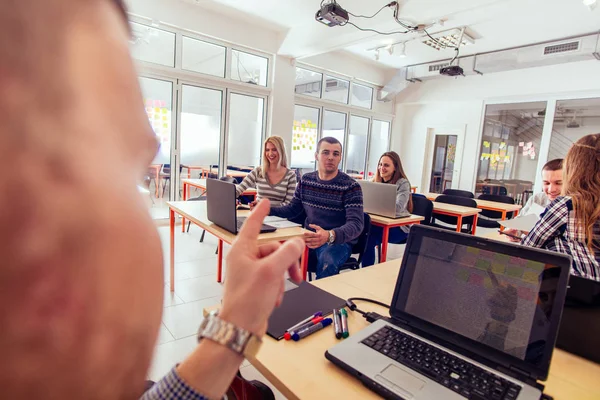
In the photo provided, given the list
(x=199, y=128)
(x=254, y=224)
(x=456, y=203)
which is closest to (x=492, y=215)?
(x=456, y=203)

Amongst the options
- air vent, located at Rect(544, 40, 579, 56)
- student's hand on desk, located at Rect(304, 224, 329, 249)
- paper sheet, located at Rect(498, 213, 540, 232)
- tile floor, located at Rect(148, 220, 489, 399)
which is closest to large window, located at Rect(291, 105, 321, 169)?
tile floor, located at Rect(148, 220, 489, 399)

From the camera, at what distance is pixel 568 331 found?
920mm

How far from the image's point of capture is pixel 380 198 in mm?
3016

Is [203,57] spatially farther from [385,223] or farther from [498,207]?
[498,207]

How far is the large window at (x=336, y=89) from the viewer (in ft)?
23.1

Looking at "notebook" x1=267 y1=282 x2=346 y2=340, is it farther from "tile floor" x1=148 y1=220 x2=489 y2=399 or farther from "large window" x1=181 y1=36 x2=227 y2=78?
"large window" x1=181 y1=36 x2=227 y2=78

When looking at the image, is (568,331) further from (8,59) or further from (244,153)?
(244,153)

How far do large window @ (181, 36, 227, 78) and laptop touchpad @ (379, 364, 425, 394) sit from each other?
5161 mm

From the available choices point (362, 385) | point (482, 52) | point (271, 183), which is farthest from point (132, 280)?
point (482, 52)

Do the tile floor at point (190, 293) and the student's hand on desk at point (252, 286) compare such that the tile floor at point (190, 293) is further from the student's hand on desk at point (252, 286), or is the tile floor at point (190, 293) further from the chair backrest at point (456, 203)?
the student's hand on desk at point (252, 286)

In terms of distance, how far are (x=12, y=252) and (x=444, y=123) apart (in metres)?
8.28

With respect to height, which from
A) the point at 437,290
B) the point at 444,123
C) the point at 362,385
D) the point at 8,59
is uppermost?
the point at 444,123

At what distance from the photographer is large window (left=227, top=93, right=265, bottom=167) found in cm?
568

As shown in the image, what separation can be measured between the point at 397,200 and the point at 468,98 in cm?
493
